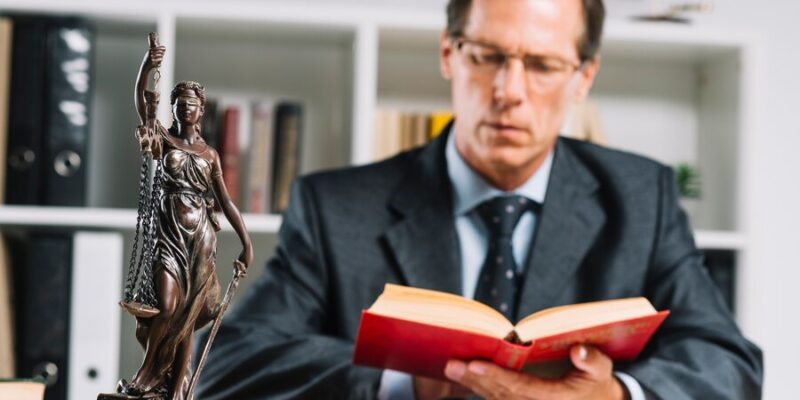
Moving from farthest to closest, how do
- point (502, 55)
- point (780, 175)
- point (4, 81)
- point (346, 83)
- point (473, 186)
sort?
point (780, 175), point (346, 83), point (4, 81), point (473, 186), point (502, 55)

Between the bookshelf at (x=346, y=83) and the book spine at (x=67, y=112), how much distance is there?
4 centimetres

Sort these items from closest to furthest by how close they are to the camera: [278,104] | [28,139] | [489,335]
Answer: [489,335] < [28,139] < [278,104]

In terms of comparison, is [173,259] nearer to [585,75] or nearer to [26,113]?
[585,75]

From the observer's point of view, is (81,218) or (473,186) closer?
(473,186)

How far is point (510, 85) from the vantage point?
157 centimetres

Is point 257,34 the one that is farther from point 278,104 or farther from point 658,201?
point 658,201

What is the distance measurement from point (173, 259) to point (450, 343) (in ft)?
1.58

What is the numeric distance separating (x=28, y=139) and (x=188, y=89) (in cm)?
143

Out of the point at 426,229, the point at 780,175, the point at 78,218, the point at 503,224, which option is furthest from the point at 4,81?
the point at 780,175

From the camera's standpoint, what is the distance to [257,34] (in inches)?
91.0

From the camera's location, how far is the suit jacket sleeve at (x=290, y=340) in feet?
4.39

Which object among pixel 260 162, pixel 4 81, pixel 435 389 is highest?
pixel 4 81

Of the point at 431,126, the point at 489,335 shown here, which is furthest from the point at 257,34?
the point at 489,335

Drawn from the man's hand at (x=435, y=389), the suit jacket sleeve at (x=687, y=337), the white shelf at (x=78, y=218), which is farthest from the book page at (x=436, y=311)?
the white shelf at (x=78, y=218)
